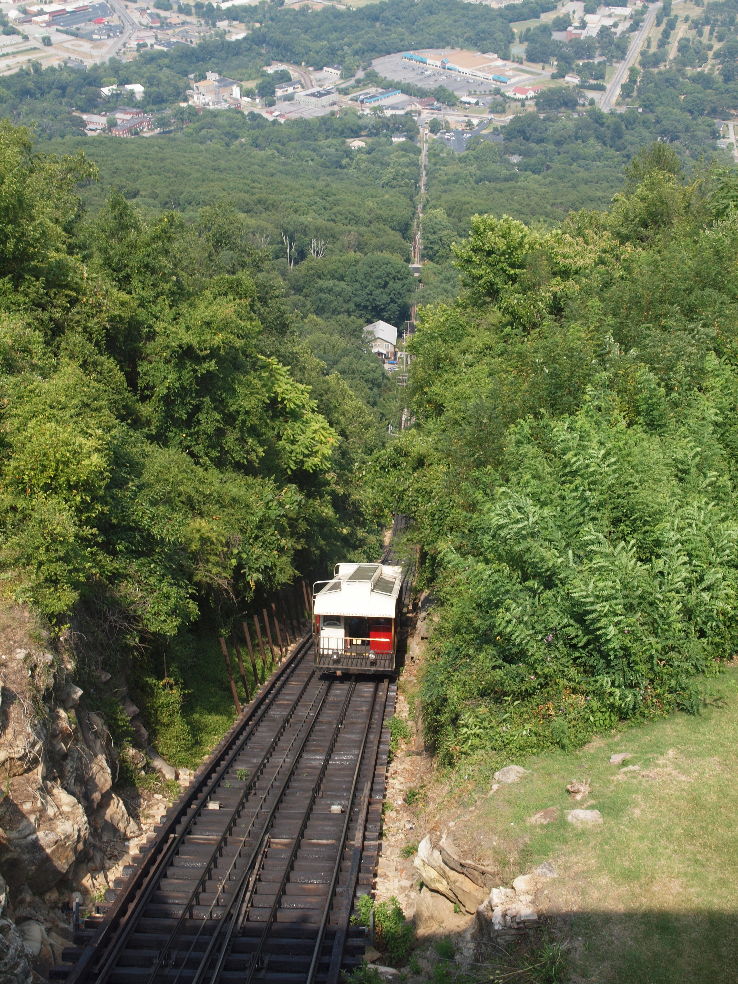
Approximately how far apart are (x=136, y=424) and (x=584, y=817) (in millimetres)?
18639

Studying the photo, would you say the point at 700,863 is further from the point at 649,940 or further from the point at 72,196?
the point at 72,196

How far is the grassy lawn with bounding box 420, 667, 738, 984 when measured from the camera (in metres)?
11.1

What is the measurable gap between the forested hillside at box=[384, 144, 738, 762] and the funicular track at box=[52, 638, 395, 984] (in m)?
2.42

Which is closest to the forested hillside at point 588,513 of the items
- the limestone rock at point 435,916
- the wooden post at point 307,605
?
the limestone rock at point 435,916

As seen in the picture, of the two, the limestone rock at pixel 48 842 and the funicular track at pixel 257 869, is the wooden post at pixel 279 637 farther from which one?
the limestone rock at pixel 48 842

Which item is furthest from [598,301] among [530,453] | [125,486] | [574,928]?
[574,928]

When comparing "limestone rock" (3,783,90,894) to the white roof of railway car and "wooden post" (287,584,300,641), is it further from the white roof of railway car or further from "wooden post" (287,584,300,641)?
"wooden post" (287,584,300,641)

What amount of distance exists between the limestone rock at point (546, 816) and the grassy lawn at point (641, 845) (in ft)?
0.25

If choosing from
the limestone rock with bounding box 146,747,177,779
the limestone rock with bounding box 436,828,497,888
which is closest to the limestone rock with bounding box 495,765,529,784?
the limestone rock with bounding box 436,828,497,888

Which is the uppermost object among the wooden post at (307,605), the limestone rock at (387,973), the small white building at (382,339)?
the limestone rock at (387,973)

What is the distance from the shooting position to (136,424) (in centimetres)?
2820

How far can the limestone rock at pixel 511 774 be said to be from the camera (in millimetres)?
15328

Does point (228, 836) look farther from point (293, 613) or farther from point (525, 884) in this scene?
point (293, 613)

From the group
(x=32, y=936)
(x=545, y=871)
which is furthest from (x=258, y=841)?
(x=545, y=871)
